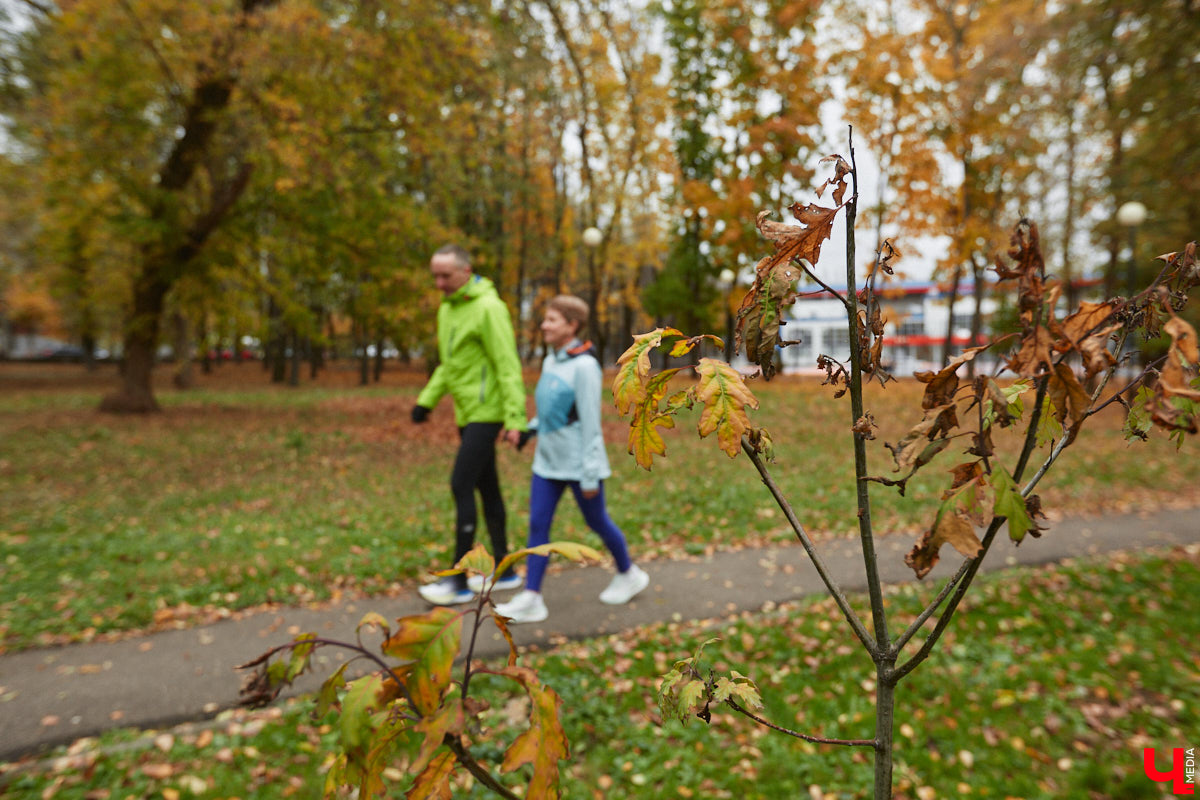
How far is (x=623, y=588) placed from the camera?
460 centimetres

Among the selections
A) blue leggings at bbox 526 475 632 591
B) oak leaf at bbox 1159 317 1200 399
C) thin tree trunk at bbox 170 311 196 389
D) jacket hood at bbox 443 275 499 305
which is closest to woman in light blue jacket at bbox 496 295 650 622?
blue leggings at bbox 526 475 632 591

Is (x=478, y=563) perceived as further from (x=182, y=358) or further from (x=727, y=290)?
(x=182, y=358)

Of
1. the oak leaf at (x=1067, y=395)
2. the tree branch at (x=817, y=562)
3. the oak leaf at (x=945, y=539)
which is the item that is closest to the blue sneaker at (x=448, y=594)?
the tree branch at (x=817, y=562)

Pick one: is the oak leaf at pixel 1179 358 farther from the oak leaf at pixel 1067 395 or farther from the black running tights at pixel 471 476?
the black running tights at pixel 471 476

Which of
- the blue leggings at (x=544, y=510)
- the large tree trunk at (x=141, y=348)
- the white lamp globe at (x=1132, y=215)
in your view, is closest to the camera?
the blue leggings at (x=544, y=510)

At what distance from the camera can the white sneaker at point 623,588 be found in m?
4.56

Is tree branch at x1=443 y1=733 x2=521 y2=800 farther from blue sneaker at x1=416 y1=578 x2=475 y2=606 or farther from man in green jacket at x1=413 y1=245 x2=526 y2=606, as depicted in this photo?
blue sneaker at x1=416 y1=578 x2=475 y2=606

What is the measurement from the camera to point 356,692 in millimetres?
887

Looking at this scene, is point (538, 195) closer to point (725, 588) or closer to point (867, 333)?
point (725, 588)

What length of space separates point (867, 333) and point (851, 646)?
361cm

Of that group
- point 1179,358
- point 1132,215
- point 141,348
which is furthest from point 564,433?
point 141,348

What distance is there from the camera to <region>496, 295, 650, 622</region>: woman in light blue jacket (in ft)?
12.8

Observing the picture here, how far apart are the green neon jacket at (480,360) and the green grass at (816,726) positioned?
5.32ft

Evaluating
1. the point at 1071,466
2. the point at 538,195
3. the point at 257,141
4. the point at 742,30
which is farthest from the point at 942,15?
the point at 257,141
